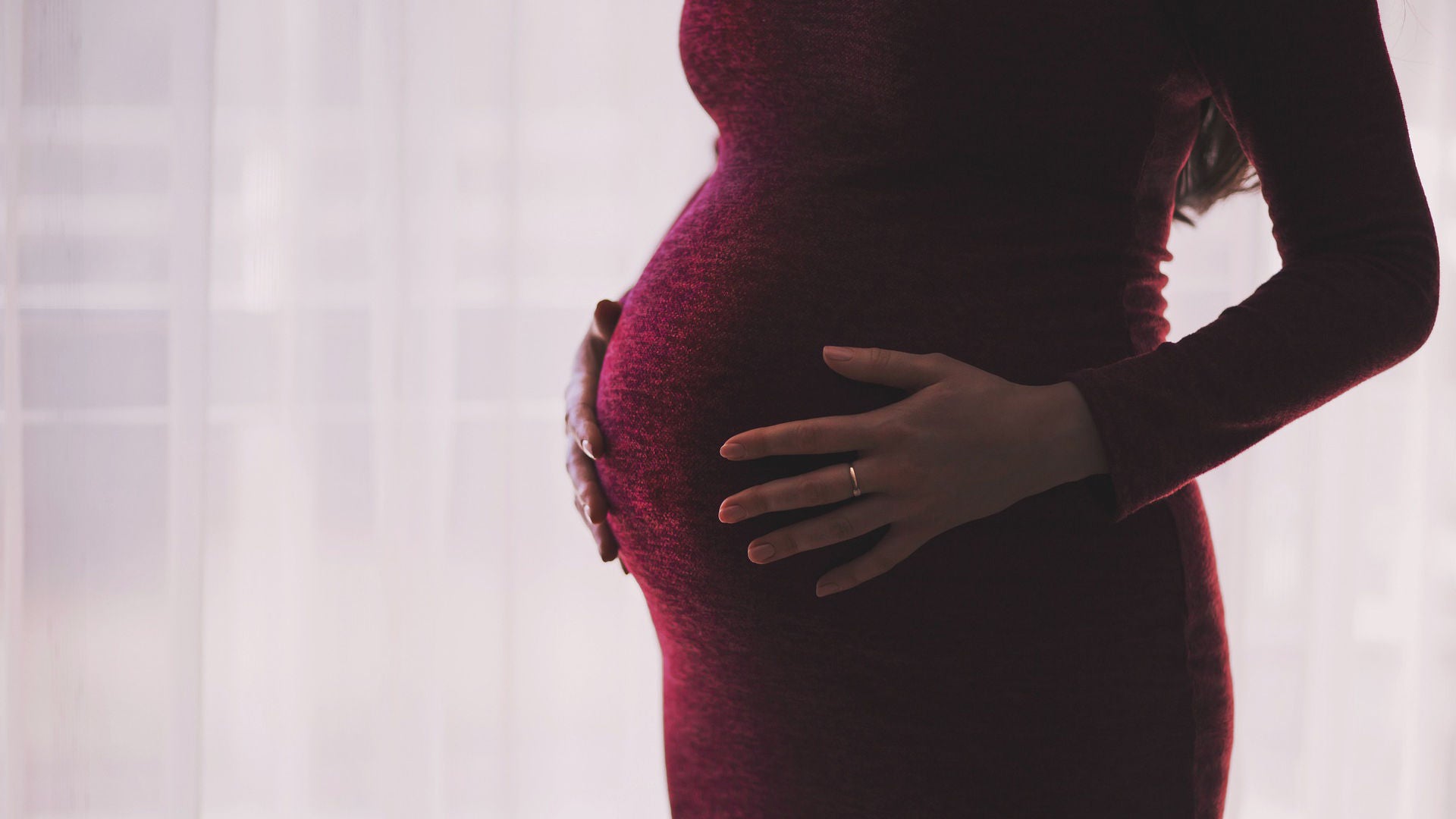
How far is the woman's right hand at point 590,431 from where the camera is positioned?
0.65 metres

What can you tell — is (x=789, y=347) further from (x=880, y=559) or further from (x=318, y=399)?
(x=318, y=399)

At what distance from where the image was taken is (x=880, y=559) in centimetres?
48

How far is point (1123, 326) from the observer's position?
55 cm

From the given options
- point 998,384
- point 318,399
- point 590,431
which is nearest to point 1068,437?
point 998,384

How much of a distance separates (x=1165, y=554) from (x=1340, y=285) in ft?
0.57

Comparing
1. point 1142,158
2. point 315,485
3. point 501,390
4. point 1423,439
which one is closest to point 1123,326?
point 1142,158

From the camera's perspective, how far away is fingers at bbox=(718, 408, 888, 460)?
1.57ft

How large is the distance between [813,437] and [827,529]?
50mm

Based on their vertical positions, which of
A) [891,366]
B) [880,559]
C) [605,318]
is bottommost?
[880,559]

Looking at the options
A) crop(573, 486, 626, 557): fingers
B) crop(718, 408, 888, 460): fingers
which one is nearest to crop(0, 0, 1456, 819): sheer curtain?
crop(573, 486, 626, 557): fingers

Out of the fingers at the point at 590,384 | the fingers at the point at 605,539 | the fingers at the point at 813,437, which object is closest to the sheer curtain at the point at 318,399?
the fingers at the point at 590,384

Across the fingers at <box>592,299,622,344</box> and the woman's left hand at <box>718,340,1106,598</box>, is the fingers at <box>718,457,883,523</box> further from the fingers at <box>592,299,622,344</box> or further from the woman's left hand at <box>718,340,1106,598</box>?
the fingers at <box>592,299,622,344</box>

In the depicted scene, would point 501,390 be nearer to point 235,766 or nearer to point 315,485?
point 315,485

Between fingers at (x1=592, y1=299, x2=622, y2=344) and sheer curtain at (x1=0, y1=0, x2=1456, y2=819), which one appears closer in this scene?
fingers at (x1=592, y1=299, x2=622, y2=344)
